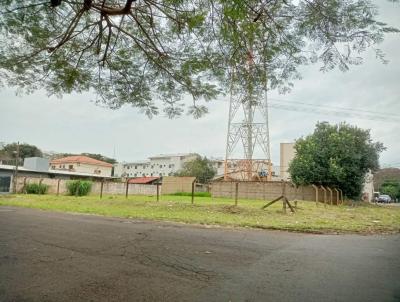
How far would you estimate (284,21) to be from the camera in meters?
5.85

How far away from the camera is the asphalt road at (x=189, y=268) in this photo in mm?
3602

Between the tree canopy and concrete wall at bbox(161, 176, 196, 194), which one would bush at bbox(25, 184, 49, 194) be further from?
the tree canopy

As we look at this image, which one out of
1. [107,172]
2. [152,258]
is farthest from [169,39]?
[107,172]

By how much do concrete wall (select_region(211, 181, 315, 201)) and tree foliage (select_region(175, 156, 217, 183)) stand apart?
80.5 ft

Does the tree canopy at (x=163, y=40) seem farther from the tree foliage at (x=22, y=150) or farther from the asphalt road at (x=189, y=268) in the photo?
the tree foliage at (x=22, y=150)

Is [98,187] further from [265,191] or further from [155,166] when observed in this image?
[155,166]

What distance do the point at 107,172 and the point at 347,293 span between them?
69.5m

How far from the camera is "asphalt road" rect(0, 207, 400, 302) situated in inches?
142

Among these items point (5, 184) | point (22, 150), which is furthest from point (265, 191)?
point (22, 150)

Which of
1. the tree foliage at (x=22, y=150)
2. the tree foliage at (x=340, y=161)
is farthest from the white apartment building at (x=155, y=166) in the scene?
the tree foliage at (x=340, y=161)

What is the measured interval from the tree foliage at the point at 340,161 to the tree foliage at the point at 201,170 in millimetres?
27979

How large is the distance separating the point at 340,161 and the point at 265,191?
268 inches

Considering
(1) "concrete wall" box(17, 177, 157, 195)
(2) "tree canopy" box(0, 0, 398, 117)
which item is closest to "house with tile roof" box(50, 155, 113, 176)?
(1) "concrete wall" box(17, 177, 157, 195)

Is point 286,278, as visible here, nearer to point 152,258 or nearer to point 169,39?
point 152,258
